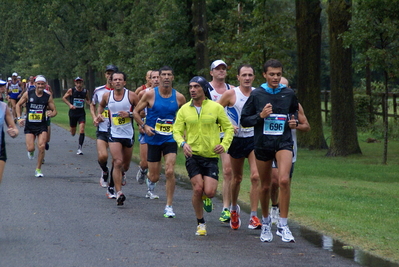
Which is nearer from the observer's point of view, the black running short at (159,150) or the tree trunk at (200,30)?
the black running short at (159,150)

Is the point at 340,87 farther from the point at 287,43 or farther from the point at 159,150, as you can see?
the point at 159,150

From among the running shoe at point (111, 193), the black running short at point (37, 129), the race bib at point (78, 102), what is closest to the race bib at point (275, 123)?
the running shoe at point (111, 193)

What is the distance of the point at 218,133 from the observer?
29.6ft

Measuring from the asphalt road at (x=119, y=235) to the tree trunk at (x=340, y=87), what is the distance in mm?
8803

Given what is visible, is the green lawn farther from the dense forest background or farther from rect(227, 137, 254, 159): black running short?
the dense forest background

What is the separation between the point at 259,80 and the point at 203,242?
1422 centimetres

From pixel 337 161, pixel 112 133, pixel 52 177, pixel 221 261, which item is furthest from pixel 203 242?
pixel 337 161

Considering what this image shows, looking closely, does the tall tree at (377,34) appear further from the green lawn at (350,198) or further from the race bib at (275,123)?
the race bib at (275,123)

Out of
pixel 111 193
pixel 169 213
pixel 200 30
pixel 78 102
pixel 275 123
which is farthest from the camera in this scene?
pixel 200 30

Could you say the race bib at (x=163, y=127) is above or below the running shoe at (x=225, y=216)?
above

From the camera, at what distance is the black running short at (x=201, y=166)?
8898mm

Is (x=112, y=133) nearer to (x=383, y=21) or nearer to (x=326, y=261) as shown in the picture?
(x=326, y=261)

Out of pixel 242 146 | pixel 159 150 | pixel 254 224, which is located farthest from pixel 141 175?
pixel 254 224

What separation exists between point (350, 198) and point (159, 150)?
12.9 ft
